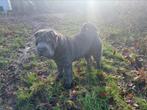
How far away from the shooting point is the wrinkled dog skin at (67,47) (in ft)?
18.1

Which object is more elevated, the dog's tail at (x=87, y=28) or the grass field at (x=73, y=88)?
the dog's tail at (x=87, y=28)

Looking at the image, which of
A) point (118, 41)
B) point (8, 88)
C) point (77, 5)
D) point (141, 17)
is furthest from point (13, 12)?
point (8, 88)

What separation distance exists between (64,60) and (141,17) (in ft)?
24.8

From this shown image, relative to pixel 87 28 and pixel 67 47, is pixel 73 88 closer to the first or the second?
pixel 67 47

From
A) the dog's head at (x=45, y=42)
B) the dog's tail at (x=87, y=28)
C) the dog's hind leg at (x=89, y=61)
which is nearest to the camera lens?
the dog's head at (x=45, y=42)

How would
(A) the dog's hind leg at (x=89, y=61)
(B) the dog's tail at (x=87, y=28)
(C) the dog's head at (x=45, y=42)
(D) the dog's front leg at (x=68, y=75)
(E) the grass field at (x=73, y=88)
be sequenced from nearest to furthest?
(C) the dog's head at (x=45, y=42) < (E) the grass field at (x=73, y=88) < (D) the dog's front leg at (x=68, y=75) < (B) the dog's tail at (x=87, y=28) < (A) the dog's hind leg at (x=89, y=61)

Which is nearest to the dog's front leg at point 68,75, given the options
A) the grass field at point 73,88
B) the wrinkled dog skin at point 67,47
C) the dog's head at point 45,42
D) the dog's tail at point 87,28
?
the wrinkled dog skin at point 67,47

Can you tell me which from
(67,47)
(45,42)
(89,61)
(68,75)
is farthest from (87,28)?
(45,42)

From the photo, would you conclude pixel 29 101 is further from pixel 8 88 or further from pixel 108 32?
pixel 108 32

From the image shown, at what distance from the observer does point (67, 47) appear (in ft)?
20.4

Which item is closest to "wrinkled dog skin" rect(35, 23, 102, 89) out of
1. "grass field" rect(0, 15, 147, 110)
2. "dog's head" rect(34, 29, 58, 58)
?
"dog's head" rect(34, 29, 58, 58)

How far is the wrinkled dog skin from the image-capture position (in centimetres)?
551

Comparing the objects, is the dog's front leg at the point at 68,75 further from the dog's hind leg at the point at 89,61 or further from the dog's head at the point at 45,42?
the dog's hind leg at the point at 89,61

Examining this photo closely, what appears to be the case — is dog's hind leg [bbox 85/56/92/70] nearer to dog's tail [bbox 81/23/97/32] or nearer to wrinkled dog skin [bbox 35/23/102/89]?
wrinkled dog skin [bbox 35/23/102/89]
